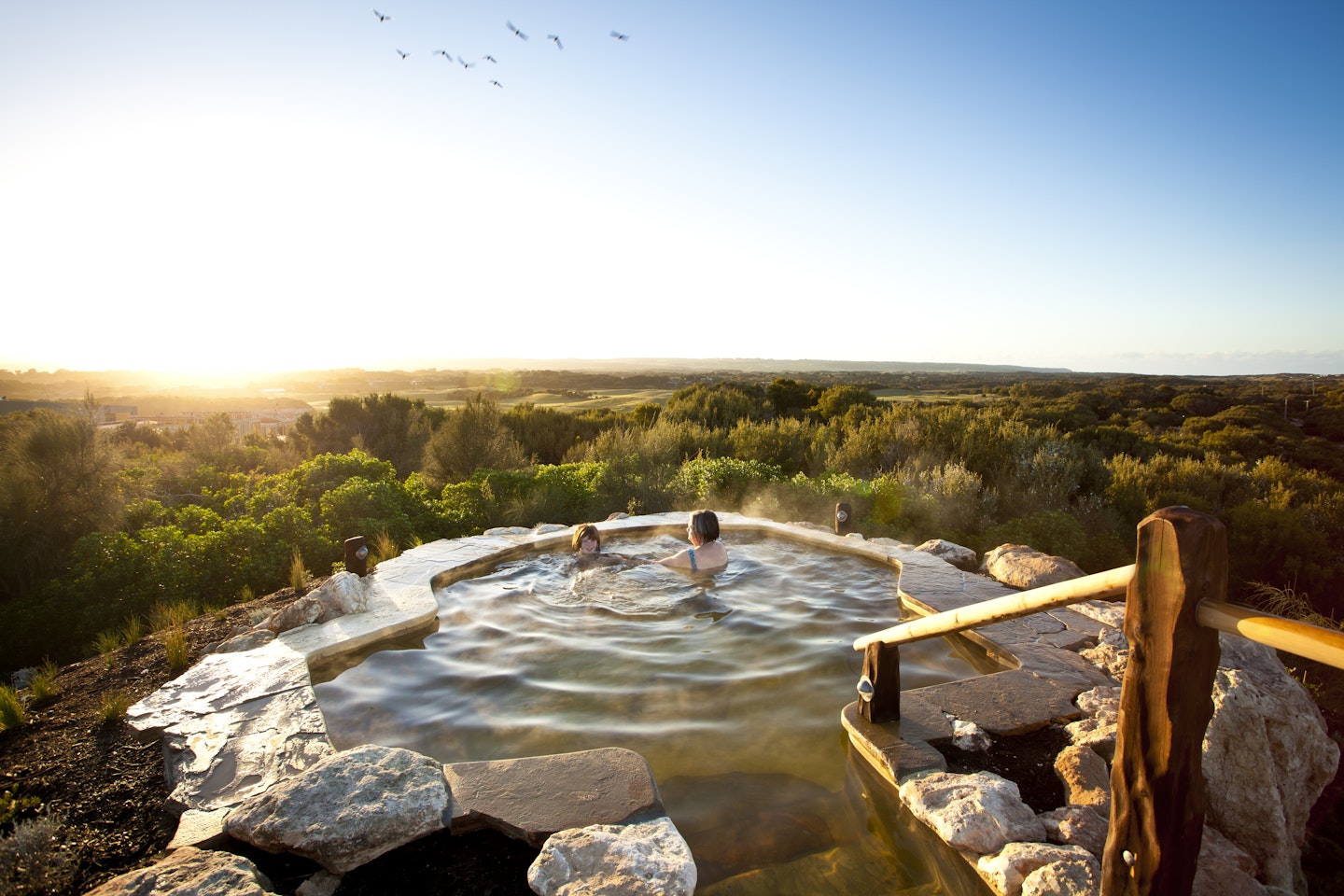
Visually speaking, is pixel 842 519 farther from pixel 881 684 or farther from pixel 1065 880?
pixel 1065 880

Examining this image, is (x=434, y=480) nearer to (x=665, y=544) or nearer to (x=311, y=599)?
(x=665, y=544)

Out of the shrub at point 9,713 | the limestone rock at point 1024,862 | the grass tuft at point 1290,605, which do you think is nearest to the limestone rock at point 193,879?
the shrub at point 9,713

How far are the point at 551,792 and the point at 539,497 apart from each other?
6.20 meters

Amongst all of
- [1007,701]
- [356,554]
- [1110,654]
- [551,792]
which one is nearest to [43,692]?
[356,554]

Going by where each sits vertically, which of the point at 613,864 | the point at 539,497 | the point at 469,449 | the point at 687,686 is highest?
the point at 469,449

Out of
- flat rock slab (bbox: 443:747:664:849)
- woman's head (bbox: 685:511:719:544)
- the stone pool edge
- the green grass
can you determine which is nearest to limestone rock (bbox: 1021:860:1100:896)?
the stone pool edge

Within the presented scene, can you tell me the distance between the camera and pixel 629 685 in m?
4.21

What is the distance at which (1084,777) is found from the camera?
281cm

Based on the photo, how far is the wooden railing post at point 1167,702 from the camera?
5.41 ft

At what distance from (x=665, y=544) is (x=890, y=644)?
417 cm

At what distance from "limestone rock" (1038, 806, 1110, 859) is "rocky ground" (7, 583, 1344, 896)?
0.72 feet

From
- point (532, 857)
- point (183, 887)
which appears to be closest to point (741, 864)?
point (532, 857)

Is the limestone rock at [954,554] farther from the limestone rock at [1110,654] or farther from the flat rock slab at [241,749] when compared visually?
the flat rock slab at [241,749]

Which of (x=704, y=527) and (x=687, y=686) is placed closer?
(x=687, y=686)
